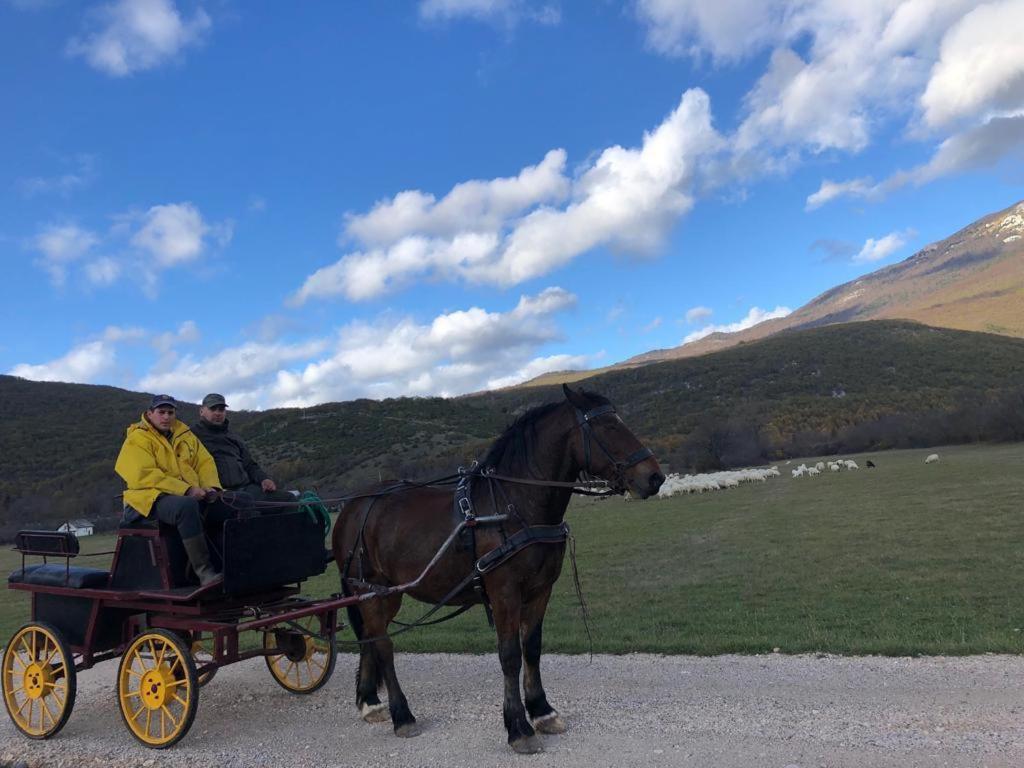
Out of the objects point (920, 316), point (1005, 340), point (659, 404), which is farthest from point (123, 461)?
point (920, 316)

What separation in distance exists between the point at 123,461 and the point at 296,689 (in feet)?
9.56

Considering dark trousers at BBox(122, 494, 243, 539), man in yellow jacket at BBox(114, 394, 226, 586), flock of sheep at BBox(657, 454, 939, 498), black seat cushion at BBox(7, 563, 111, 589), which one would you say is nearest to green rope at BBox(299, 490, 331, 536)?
dark trousers at BBox(122, 494, 243, 539)

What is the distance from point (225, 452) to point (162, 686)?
2333 mm

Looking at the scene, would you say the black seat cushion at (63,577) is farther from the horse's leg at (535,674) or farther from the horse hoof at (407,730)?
the horse's leg at (535,674)

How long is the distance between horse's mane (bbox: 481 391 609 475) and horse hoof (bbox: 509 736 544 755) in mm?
2002

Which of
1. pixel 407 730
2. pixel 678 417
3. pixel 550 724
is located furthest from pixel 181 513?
pixel 678 417

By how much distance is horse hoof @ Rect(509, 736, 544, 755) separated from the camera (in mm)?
4992

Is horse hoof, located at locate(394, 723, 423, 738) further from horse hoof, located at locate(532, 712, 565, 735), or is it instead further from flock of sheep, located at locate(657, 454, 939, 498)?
flock of sheep, located at locate(657, 454, 939, 498)

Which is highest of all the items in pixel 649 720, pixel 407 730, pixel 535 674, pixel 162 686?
pixel 162 686

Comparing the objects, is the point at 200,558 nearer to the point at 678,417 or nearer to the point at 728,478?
the point at 728,478

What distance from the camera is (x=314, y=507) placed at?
6691 mm

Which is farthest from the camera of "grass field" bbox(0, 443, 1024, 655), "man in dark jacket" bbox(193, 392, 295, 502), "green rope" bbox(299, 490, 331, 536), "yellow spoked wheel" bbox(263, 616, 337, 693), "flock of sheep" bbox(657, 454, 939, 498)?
"flock of sheep" bbox(657, 454, 939, 498)

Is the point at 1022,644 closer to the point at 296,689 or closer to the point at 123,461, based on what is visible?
the point at 296,689

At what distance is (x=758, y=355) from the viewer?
276 ft
